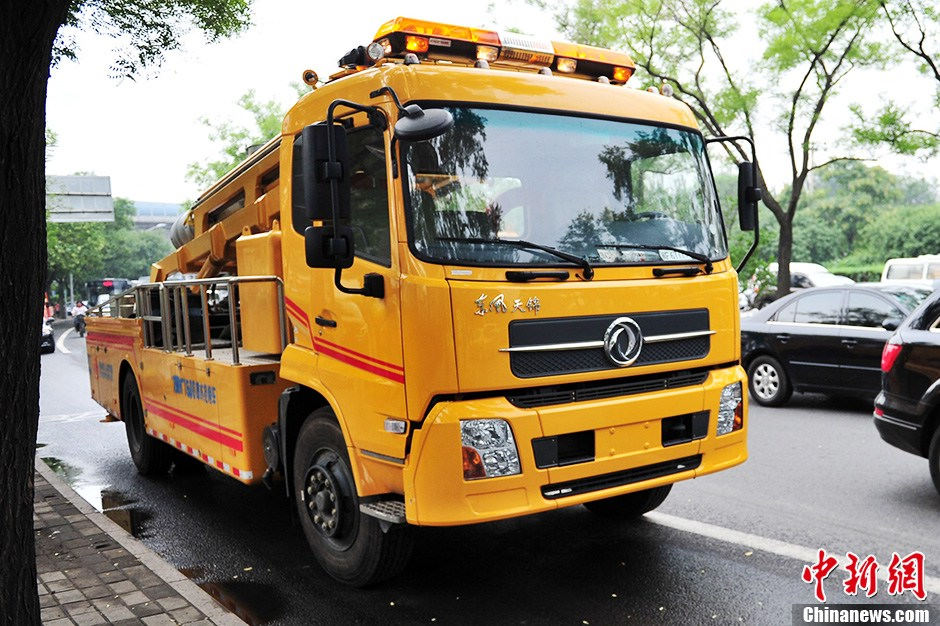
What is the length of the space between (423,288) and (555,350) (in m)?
0.71

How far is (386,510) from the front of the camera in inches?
160

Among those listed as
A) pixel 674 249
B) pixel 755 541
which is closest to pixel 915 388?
pixel 755 541

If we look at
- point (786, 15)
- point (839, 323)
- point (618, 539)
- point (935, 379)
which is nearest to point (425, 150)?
point (618, 539)

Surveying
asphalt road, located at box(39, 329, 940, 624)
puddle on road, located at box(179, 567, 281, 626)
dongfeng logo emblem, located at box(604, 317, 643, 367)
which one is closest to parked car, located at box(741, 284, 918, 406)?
asphalt road, located at box(39, 329, 940, 624)

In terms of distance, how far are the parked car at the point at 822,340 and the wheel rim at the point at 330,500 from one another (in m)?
6.17

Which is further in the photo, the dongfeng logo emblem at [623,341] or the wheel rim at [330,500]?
the wheel rim at [330,500]

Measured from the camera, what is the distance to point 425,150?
13.3ft

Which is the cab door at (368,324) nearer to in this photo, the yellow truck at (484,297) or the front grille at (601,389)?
the yellow truck at (484,297)

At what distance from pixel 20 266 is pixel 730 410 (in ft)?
11.8

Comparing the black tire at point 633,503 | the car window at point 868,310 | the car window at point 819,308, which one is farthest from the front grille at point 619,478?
the car window at point 819,308

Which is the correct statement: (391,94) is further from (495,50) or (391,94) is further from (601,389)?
(601,389)

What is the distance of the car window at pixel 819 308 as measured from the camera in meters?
9.47

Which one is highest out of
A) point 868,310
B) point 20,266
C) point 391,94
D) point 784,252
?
point 391,94

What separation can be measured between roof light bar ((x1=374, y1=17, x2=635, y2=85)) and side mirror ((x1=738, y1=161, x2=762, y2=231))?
948 millimetres
